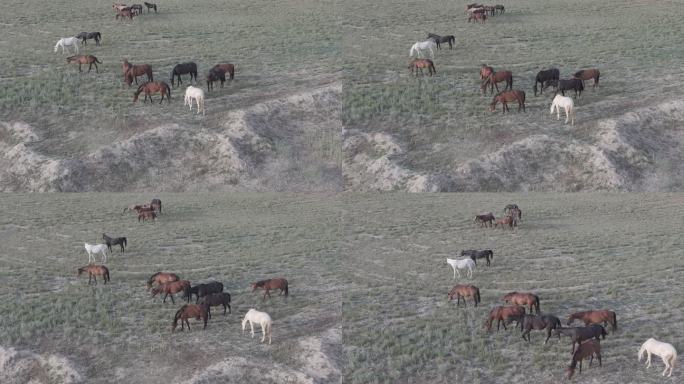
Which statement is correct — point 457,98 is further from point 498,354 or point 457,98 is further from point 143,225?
point 498,354

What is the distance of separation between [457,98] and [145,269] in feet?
52.4

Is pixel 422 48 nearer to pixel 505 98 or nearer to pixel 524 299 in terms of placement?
pixel 505 98

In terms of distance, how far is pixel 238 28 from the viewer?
60812 millimetres

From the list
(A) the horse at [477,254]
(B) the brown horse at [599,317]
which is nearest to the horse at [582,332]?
(B) the brown horse at [599,317]

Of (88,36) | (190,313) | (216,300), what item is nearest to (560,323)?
(216,300)

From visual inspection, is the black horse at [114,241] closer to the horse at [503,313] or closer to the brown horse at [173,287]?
the brown horse at [173,287]

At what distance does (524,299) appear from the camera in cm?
3778

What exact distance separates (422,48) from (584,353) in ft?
78.4

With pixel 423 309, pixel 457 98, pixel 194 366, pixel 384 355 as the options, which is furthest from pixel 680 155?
pixel 194 366

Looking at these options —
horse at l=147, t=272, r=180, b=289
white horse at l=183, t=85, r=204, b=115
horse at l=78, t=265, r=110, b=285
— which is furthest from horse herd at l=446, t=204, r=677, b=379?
white horse at l=183, t=85, r=204, b=115

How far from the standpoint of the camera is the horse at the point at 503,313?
36188mm

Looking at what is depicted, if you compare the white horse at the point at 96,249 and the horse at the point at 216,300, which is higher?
the white horse at the point at 96,249

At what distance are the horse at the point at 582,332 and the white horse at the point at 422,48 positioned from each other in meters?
21.8

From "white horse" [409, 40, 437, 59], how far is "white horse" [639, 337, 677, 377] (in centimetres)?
2327
